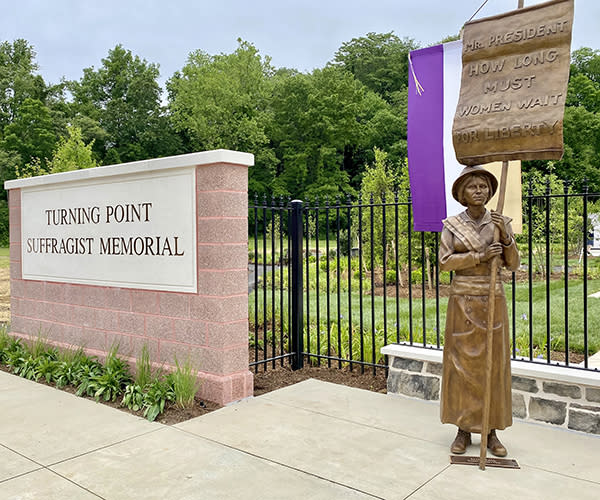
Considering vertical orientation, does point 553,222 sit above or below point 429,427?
above

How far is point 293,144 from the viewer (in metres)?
44.5

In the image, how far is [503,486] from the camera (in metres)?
3.51

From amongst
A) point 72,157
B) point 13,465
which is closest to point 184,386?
point 13,465

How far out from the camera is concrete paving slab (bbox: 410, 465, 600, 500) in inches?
133

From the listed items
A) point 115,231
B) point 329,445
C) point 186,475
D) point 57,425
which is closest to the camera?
point 186,475

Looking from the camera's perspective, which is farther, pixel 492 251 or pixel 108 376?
→ pixel 108 376

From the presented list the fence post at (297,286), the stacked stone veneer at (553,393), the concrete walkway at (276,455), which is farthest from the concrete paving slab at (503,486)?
the fence post at (297,286)

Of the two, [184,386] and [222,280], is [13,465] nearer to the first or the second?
[184,386]

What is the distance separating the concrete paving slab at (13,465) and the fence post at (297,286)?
3.27 m

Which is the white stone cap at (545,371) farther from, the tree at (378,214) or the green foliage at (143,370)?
the tree at (378,214)

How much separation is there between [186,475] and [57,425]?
1.70 m

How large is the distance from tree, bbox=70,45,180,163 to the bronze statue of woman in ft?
147

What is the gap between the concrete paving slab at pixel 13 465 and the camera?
379 cm

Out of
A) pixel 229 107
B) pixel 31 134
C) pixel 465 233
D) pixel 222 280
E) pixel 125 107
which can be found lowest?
pixel 222 280
